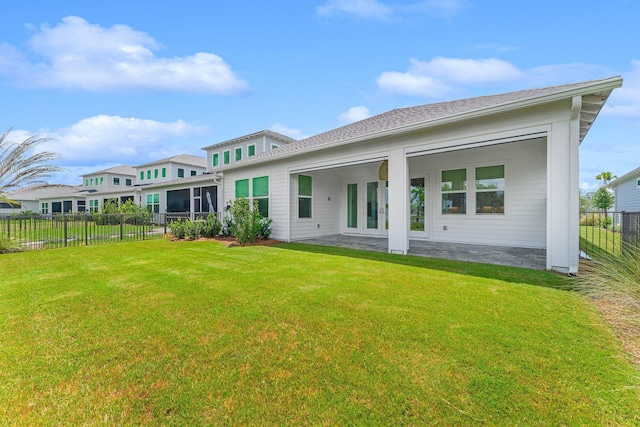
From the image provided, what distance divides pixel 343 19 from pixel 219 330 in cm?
1006

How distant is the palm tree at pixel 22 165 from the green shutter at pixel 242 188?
18.1 feet

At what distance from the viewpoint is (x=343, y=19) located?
9055mm

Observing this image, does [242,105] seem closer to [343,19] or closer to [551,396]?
[343,19]

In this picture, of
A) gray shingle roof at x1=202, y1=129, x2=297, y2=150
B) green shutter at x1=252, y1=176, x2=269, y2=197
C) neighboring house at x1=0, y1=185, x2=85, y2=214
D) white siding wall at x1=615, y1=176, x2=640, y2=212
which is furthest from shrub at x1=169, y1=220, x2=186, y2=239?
neighboring house at x1=0, y1=185, x2=85, y2=214

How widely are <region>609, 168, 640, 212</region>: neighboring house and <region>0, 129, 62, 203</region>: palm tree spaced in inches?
1030

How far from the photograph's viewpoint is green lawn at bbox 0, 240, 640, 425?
1.74 metres

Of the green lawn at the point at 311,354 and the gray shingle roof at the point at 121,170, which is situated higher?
the gray shingle roof at the point at 121,170

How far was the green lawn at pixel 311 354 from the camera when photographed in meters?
1.74

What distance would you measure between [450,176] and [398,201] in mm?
3040

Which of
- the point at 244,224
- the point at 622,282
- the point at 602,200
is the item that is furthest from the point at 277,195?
the point at 602,200

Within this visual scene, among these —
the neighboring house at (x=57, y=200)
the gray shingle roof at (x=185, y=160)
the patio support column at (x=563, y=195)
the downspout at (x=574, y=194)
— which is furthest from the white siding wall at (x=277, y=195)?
the neighboring house at (x=57, y=200)

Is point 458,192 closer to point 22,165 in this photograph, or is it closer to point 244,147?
point 22,165

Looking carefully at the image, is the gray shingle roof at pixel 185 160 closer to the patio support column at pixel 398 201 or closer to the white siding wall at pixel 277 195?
the white siding wall at pixel 277 195

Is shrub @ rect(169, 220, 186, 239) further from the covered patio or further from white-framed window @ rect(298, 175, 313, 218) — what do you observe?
the covered patio
